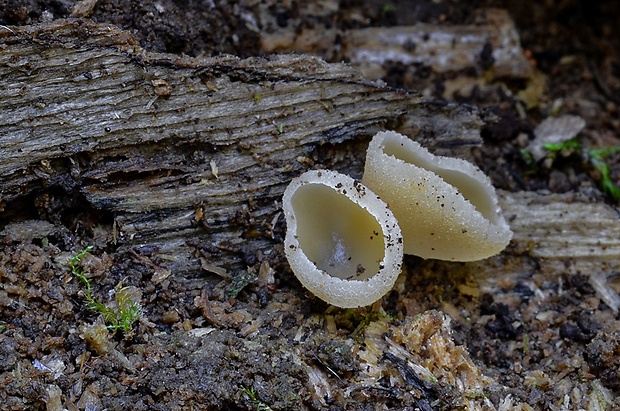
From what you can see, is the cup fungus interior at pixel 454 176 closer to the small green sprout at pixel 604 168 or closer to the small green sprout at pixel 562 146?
the small green sprout at pixel 562 146

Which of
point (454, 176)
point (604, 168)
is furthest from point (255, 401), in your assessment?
point (604, 168)

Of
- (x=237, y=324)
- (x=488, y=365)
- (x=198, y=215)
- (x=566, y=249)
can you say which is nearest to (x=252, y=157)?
(x=198, y=215)

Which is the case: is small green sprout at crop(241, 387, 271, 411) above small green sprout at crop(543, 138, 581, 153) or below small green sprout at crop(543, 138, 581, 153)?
below

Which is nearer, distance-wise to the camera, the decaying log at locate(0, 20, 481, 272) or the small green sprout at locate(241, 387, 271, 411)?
the small green sprout at locate(241, 387, 271, 411)

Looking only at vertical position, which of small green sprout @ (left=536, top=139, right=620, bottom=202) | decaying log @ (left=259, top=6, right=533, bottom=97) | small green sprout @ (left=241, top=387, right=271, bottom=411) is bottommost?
small green sprout @ (left=241, top=387, right=271, bottom=411)

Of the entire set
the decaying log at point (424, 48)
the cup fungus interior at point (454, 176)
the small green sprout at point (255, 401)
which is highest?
the decaying log at point (424, 48)

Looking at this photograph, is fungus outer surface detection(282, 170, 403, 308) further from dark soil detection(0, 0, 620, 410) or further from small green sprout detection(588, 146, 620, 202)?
small green sprout detection(588, 146, 620, 202)

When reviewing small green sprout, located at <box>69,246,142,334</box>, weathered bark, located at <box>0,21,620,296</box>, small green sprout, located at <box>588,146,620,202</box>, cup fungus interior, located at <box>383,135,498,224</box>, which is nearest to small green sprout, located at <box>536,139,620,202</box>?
small green sprout, located at <box>588,146,620,202</box>

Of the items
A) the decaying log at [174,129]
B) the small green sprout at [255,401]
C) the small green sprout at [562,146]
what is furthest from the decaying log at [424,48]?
the small green sprout at [255,401]

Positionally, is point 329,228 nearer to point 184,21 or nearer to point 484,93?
point 184,21
